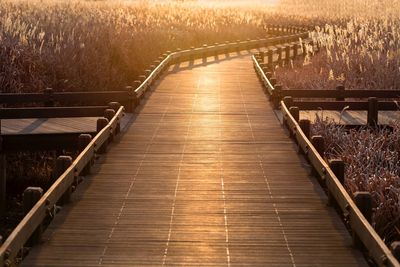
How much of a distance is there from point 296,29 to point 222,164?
4292 centimetres

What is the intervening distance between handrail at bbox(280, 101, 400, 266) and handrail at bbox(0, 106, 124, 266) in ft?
10.5

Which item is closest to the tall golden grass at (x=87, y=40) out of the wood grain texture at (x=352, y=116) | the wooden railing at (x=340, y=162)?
the wooden railing at (x=340, y=162)

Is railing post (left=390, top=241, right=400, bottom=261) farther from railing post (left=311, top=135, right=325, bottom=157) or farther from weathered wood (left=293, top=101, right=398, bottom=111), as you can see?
weathered wood (left=293, top=101, right=398, bottom=111)

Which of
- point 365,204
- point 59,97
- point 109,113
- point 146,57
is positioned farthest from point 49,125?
point 146,57

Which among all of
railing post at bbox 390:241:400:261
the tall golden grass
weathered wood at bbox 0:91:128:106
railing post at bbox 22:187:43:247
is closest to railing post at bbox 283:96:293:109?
weathered wood at bbox 0:91:128:106

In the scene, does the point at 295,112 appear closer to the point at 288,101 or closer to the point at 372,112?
the point at 288,101

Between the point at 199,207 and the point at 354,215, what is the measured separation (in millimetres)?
2332

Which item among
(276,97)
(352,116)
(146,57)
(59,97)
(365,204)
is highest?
(365,204)

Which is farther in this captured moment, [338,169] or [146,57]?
[146,57]

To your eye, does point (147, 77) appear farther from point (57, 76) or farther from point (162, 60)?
point (162, 60)

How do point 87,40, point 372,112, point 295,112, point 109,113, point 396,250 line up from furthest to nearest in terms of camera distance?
point 87,40 → point 372,112 → point 295,112 → point 109,113 → point 396,250

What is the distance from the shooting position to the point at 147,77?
21.5 m

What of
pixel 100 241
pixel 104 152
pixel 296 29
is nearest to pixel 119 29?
pixel 104 152

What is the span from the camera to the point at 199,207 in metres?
9.69
